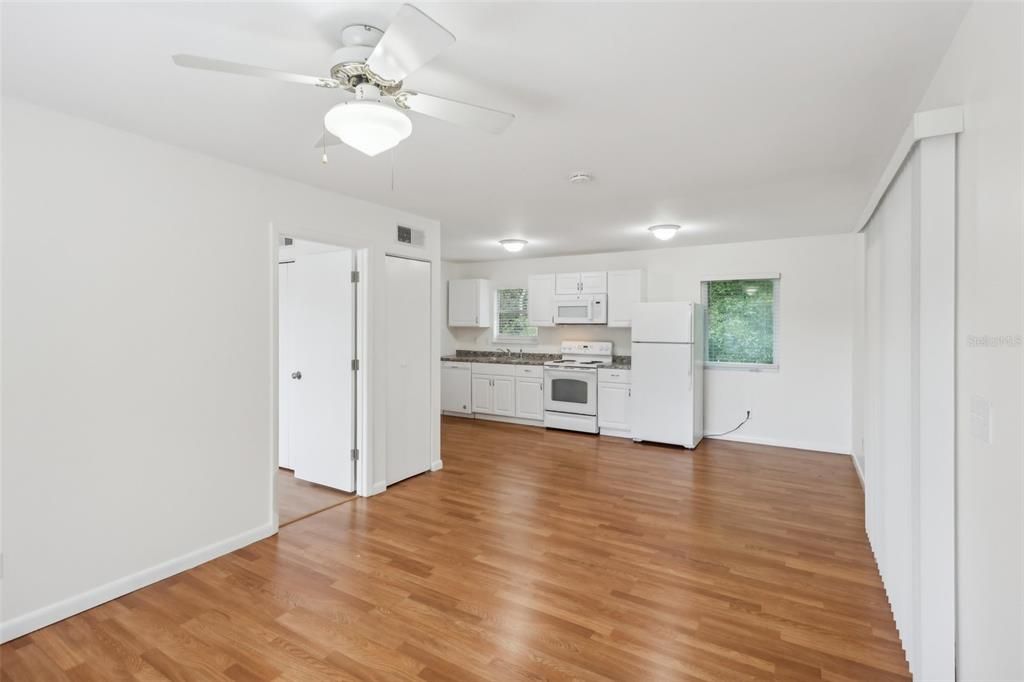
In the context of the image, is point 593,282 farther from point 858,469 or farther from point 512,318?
point 858,469

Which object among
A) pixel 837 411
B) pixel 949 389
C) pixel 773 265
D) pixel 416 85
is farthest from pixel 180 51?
pixel 837 411

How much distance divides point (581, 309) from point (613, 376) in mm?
1052

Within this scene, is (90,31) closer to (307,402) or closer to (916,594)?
(307,402)

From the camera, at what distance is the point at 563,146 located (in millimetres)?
2719

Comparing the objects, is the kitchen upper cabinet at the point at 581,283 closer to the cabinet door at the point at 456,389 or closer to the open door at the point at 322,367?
the cabinet door at the point at 456,389

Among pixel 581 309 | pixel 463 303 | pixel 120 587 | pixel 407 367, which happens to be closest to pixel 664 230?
pixel 581 309

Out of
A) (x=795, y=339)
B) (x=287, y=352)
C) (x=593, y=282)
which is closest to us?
(x=287, y=352)

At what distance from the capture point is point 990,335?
1337 millimetres

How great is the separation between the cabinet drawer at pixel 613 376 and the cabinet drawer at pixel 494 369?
1.29 m

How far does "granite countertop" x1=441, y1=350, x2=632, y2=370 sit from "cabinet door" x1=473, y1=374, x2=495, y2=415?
0.28m

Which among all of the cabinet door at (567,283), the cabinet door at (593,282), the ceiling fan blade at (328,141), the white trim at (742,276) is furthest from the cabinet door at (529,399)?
the ceiling fan blade at (328,141)

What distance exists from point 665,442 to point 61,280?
5268 millimetres

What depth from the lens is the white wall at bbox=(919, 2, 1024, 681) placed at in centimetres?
118

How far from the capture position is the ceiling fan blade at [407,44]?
1.24 m
